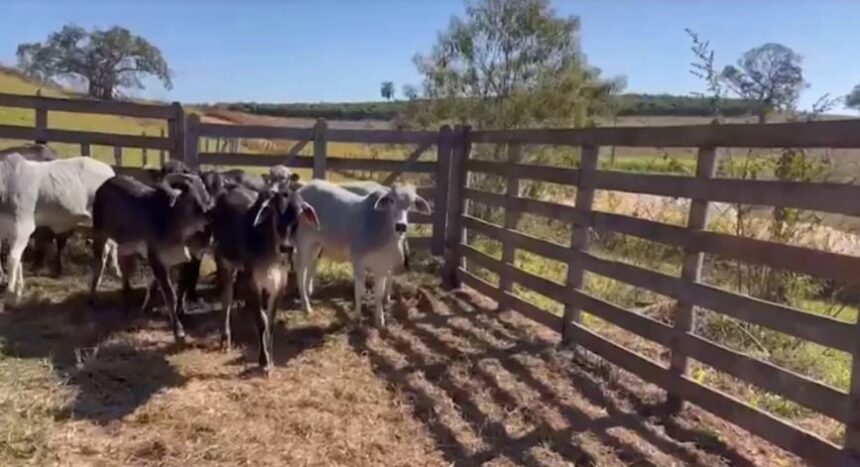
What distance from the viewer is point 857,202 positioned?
3789 mm

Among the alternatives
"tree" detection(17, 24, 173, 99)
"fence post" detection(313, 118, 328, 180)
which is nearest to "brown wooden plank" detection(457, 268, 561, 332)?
"fence post" detection(313, 118, 328, 180)

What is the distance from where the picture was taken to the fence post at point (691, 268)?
497 centimetres

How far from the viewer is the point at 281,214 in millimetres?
5727

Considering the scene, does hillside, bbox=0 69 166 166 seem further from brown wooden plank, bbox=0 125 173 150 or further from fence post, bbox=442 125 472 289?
fence post, bbox=442 125 472 289

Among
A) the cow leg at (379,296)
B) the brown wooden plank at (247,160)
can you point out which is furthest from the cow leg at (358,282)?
the brown wooden plank at (247,160)

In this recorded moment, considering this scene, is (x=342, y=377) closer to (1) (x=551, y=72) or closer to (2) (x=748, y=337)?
(2) (x=748, y=337)

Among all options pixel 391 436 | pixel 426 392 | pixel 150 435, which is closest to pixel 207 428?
pixel 150 435

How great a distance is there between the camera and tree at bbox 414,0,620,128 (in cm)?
1436

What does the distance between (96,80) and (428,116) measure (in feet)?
133

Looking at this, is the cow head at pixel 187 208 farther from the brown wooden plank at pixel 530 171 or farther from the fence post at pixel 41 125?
the fence post at pixel 41 125

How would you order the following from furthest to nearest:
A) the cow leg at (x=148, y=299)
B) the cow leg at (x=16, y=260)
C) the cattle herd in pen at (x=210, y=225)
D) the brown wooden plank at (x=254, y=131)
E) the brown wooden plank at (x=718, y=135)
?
the brown wooden plank at (x=254, y=131) → the cow leg at (x=148, y=299) → the cow leg at (x=16, y=260) → the cattle herd in pen at (x=210, y=225) → the brown wooden plank at (x=718, y=135)

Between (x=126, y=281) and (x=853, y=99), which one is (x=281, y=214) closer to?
(x=126, y=281)

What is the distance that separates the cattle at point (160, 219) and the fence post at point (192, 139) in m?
2.00

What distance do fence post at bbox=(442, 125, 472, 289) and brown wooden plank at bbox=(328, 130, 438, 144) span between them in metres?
0.35
